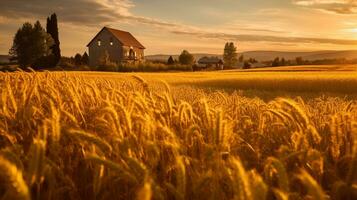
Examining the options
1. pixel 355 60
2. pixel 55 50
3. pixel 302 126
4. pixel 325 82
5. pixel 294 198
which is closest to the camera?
pixel 294 198

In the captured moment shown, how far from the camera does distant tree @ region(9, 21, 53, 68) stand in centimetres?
6688

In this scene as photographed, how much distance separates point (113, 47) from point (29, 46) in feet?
47.8

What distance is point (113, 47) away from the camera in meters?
74.6

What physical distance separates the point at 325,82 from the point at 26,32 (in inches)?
2391

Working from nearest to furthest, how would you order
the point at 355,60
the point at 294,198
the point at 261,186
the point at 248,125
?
the point at 261,186, the point at 294,198, the point at 248,125, the point at 355,60

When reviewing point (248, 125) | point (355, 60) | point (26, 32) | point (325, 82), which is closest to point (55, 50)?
point (26, 32)

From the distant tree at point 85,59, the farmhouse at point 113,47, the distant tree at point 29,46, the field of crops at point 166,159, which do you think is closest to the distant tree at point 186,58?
the farmhouse at point 113,47

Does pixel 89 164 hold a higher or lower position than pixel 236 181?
lower

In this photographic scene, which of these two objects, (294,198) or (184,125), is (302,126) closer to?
(184,125)

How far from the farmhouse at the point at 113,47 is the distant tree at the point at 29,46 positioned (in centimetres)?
1004

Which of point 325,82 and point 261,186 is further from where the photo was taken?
point 325,82

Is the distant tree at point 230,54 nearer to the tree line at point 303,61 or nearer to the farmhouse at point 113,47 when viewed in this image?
the tree line at point 303,61

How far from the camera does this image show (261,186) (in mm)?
868

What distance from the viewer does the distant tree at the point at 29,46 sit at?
219 ft
